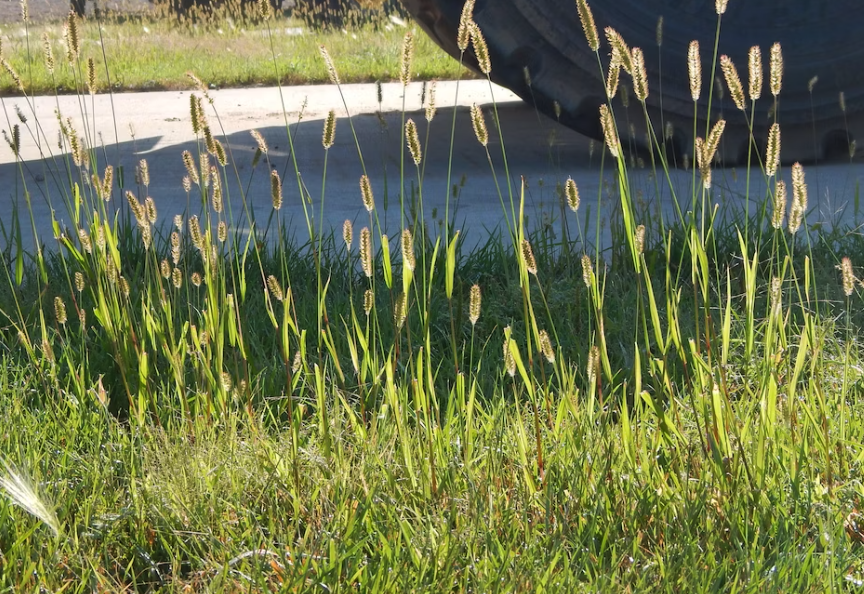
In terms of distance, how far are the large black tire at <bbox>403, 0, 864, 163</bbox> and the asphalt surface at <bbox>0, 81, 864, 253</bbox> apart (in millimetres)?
200

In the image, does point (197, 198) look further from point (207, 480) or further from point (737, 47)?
point (207, 480)

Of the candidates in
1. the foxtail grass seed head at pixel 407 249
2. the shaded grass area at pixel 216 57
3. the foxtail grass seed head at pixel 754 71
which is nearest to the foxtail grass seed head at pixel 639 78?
the foxtail grass seed head at pixel 754 71

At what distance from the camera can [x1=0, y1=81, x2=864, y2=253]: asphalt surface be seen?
3.70m

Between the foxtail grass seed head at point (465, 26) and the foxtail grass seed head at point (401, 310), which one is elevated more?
the foxtail grass seed head at point (465, 26)

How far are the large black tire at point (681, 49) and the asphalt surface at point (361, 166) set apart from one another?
0.20 metres

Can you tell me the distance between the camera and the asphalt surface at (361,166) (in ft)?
12.1

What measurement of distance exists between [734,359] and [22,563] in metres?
1.56

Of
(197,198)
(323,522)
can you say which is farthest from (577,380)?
(197,198)

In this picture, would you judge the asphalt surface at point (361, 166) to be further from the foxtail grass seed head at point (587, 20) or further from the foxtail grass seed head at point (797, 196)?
the foxtail grass seed head at point (797, 196)

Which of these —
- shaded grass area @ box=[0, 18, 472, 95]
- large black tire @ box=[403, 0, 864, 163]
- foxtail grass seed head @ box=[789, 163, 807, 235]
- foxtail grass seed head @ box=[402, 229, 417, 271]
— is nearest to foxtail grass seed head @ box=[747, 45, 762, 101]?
foxtail grass seed head @ box=[789, 163, 807, 235]

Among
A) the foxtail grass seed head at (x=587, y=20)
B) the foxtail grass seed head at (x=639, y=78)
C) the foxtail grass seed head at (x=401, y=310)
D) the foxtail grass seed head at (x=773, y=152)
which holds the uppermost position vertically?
the foxtail grass seed head at (x=587, y=20)

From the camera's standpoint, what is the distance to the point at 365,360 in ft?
6.50

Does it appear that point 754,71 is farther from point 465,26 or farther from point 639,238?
point 465,26

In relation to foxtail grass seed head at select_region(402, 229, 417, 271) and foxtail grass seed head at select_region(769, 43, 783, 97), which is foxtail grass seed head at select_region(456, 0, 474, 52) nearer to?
foxtail grass seed head at select_region(402, 229, 417, 271)
